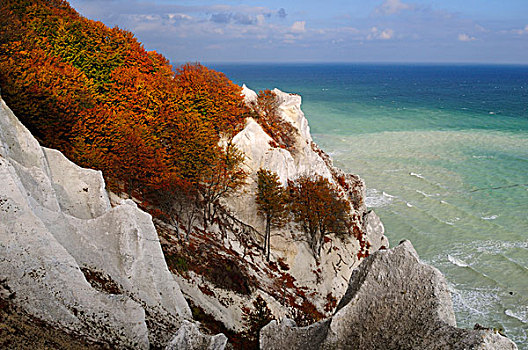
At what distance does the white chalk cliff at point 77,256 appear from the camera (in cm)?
1247

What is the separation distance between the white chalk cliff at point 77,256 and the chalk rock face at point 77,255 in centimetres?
3

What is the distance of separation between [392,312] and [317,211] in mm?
21526

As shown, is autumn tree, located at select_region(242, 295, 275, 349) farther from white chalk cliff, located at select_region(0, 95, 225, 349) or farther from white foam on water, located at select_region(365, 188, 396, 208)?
white foam on water, located at select_region(365, 188, 396, 208)

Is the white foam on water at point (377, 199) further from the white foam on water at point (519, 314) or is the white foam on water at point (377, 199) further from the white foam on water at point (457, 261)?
the white foam on water at point (519, 314)

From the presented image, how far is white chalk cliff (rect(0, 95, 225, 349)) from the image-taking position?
40.9 ft

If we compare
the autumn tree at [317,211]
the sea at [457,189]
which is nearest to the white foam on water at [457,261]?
the sea at [457,189]

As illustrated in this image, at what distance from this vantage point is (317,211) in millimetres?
34938

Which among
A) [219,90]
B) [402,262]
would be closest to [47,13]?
[219,90]

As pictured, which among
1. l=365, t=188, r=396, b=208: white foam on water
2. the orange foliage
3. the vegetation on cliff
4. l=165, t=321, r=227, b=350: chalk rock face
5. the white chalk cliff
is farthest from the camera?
l=365, t=188, r=396, b=208: white foam on water

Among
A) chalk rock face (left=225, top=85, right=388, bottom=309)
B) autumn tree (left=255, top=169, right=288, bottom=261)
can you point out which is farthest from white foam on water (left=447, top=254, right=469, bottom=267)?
autumn tree (left=255, top=169, right=288, bottom=261)

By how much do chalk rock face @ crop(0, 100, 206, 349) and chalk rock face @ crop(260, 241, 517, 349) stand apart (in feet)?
19.5

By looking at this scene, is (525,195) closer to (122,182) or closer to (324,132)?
(324,132)

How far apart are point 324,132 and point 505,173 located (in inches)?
1717

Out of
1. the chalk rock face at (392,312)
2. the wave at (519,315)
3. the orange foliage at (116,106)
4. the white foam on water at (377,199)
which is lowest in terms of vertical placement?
the wave at (519,315)
